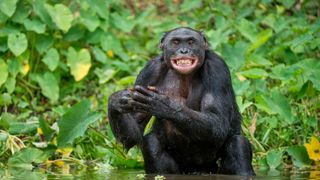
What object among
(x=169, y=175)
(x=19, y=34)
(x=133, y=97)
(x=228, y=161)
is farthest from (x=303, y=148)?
(x=19, y=34)

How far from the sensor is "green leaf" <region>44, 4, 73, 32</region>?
38.5 ft

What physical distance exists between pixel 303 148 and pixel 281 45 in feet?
9.83

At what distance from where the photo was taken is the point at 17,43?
1156cm

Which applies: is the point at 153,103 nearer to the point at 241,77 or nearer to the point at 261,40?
Result: the point at 241,77


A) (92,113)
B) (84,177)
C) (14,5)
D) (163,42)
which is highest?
(14,5)

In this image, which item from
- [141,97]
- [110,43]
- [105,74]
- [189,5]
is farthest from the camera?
[189,5]

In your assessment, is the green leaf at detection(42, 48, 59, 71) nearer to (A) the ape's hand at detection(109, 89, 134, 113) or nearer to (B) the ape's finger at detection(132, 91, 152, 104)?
(A) the ape's hand at detection(109, 89, 134, 113)

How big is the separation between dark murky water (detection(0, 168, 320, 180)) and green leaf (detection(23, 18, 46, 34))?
3.11 metres

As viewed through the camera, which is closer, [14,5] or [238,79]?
[238,79]

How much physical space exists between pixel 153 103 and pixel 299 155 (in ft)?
7.60

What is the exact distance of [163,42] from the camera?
8.64 metres

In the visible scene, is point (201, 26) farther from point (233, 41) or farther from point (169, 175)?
point (169, 175)

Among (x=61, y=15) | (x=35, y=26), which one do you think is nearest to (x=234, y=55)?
(x=61, y=15)

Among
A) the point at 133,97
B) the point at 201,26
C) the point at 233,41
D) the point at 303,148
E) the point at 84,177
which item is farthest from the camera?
the point at 201,26
